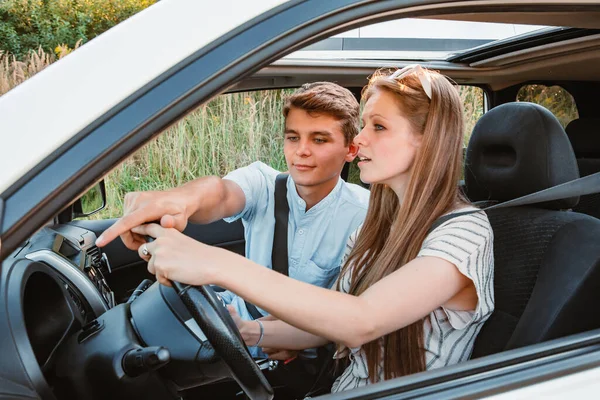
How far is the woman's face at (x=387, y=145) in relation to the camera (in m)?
1.62

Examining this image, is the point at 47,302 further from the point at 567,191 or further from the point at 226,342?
the point at 567,191

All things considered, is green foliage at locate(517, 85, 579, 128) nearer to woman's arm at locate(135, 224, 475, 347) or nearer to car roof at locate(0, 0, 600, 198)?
woman's arm at locate(135, 224, 475, 347)

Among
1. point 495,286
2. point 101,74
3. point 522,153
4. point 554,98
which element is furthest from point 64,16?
point 101,74

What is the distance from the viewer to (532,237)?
1.76m

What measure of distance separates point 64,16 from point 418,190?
23.4 ft

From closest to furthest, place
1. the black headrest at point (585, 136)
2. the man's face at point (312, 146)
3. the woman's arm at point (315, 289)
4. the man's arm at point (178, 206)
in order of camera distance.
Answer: the woman's arm at point (315, 289) → the man's arm at point (178, 206) → the man's face at point (312, 146) → the black headrest at point (585, 136)

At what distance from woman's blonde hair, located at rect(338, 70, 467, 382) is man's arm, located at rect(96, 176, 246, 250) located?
49 cm

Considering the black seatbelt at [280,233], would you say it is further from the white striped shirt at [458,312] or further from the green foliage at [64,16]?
the green foliage at [64,16]

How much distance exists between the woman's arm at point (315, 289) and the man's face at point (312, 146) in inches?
29.1

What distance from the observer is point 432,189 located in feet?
5.20

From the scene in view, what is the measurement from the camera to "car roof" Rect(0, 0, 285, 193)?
2.86 feet

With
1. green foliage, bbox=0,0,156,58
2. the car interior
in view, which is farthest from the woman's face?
green foliage, bbox=0,0,156,58

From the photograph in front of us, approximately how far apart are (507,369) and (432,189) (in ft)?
1.83

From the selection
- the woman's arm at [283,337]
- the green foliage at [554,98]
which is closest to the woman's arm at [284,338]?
the woman's arm at [283,337]
